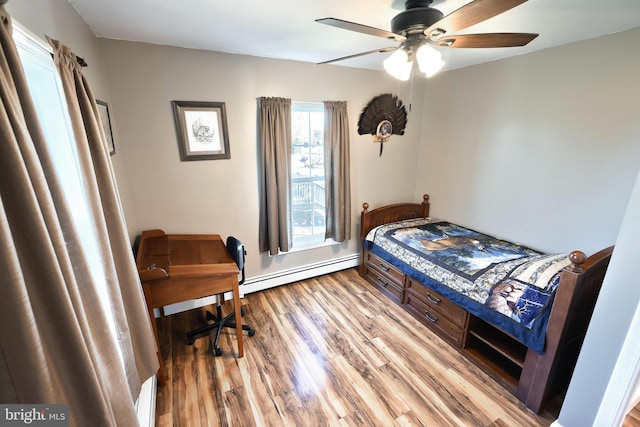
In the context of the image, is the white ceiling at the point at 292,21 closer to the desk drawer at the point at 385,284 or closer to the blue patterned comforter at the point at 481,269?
the blue patterned comforter at the point at 481,269

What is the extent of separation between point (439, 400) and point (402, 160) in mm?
2623

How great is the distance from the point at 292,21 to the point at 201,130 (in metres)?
1.25

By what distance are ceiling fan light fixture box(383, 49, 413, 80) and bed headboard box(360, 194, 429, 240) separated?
1799mm

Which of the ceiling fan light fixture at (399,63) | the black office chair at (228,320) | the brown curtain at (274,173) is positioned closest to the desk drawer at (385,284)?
the brown curtain at (274,173)

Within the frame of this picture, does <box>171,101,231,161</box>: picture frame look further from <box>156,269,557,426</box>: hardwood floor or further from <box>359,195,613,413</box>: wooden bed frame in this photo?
<box>359,195,613,413</box>: wooden bed frame

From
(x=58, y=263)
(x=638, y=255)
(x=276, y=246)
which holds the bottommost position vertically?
(x=276, y=246)

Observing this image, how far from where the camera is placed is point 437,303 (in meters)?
2.42

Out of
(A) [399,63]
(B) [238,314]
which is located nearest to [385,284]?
(B) [238,314]

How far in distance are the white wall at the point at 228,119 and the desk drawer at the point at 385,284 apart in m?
0.80

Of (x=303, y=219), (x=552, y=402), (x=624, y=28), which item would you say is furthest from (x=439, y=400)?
(x=624, y=28)

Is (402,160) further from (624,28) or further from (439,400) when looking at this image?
(439,400)

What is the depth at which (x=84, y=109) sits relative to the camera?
4.18ft

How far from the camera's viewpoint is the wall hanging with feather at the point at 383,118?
316cm

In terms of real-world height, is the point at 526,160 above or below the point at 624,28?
below
